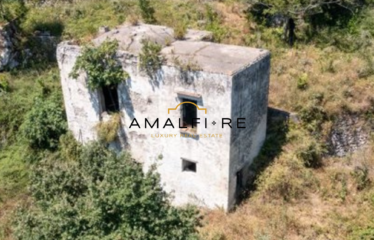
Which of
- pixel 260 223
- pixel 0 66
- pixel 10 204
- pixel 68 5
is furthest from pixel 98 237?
pixel 68 5

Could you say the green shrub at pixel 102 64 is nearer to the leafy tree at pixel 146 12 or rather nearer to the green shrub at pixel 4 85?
the green shrub at pixel 4 85

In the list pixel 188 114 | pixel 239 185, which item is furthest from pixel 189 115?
pixel 239 185

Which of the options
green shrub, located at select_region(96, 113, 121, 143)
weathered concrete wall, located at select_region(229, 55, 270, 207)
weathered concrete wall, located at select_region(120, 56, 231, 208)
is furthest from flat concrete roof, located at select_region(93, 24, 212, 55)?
weathered concrete wall, located at select_region(229, 55, 270, 207)

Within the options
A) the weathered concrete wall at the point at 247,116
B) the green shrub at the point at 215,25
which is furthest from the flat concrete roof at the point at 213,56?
the green shrub at the point at 215,25

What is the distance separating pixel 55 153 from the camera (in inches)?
538

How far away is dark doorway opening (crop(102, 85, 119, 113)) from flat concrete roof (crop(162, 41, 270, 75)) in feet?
7.14

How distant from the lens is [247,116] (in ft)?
37.1

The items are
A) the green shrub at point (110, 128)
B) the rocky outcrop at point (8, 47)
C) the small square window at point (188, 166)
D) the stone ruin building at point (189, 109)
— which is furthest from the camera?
the rocky outcrop at point (8, 47)

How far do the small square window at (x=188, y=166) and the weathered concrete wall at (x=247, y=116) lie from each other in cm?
121

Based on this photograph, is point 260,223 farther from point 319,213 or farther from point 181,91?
point 181,91

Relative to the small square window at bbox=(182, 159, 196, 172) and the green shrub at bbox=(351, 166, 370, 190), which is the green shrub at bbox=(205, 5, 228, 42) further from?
the green shrub at bbox=(351, 166, 370, 190)

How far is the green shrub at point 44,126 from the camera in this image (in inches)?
539

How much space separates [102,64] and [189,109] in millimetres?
2758

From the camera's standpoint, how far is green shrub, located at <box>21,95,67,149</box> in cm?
1369
